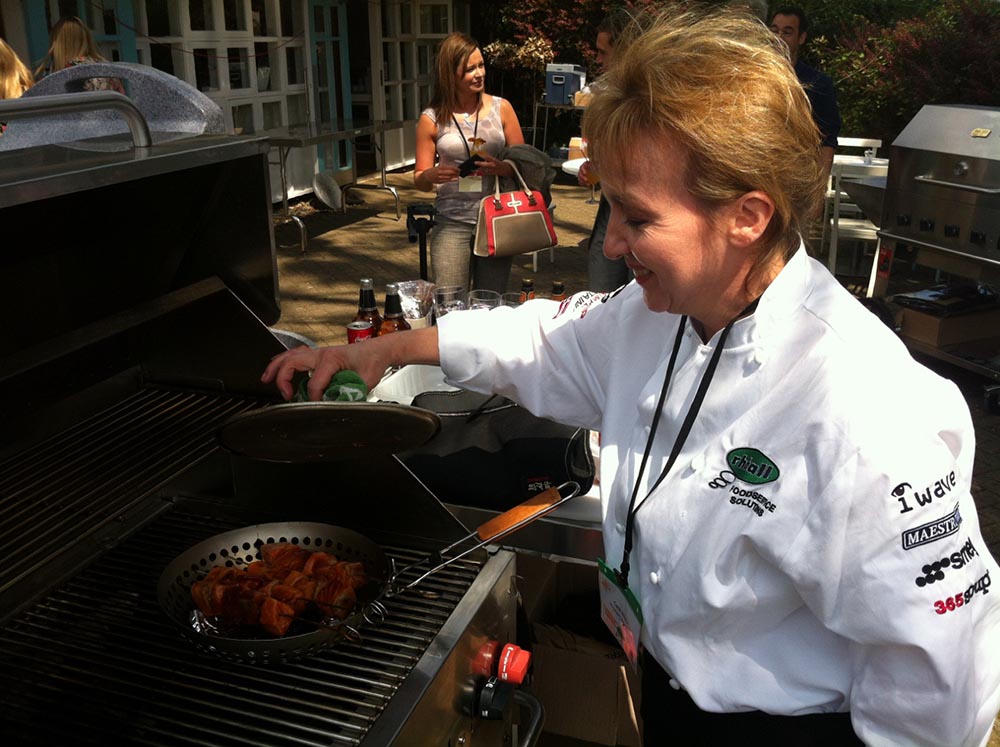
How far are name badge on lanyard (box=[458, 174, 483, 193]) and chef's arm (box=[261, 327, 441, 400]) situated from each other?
270 centimetres

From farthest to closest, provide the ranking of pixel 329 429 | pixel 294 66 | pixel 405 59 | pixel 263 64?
1. pixel 405 59
2. pixel 294 66
3. pixel 263 64
4. pixel 329 429

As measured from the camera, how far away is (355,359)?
5.89 ft

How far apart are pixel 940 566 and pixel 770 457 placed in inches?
9.8

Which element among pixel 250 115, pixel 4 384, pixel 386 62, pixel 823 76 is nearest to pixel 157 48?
pixel 250 115

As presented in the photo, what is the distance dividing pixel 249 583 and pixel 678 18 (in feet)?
3.85

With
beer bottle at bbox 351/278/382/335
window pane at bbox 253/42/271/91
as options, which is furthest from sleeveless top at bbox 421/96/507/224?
window pane at bbox 253/42/271/91

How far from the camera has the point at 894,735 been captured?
3.99ft

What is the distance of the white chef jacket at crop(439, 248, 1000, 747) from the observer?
1.13 metres

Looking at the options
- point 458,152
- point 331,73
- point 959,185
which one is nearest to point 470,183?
point 458,152

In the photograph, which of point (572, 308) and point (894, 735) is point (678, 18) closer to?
point (572, 308)

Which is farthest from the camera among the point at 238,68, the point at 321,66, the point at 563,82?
the point at 563,82

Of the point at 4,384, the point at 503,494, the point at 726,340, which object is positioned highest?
the point at 726,340

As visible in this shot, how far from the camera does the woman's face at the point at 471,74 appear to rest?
14.8ft

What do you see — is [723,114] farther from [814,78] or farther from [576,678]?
[814,78]
